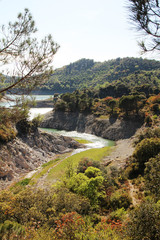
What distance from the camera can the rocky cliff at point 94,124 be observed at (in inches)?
2137

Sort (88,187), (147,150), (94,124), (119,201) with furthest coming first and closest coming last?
(94,124) → (147,150) → (119,201) → (88,187)

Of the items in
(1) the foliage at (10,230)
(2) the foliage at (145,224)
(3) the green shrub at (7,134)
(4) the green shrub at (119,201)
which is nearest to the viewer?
(2) the foliage at (145,224)

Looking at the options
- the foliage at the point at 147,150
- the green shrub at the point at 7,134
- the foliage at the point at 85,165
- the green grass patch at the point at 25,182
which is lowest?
the green grass patch at the point at 25,182

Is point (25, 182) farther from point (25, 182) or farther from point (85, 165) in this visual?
point (85, 165)

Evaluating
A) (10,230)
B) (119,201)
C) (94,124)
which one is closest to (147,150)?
(119,201)

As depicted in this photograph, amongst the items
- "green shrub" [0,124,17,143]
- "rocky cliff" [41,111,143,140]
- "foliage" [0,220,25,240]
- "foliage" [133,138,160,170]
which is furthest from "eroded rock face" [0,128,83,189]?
"rocky cliff" [41,111,143,140]

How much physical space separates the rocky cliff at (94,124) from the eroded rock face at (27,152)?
18.4 m

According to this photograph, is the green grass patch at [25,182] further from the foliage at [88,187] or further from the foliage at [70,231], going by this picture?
the foliage at [70,231]

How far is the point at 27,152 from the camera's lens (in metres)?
29.1

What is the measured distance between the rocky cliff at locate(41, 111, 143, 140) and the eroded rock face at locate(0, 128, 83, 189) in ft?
60.2

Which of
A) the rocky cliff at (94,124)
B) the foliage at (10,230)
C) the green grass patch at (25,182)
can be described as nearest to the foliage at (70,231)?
the foliage at (10,230)

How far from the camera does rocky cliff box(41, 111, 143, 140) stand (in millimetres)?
54281

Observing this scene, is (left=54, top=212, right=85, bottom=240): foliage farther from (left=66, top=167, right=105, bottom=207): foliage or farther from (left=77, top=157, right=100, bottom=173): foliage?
(left=77, top=157, right=100, bottom=173): foliage

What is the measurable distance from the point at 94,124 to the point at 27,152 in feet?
121
